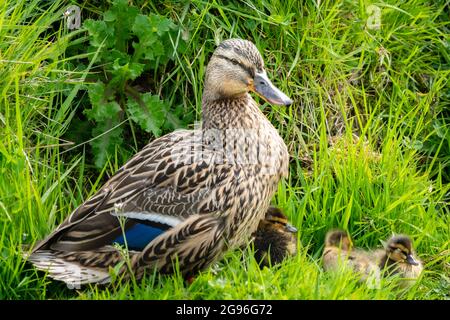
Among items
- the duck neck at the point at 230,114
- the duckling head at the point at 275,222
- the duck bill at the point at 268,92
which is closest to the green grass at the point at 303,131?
the duckling head at the point at 275,222

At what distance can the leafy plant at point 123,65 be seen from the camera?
589cm

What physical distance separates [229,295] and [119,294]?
1.70 ft

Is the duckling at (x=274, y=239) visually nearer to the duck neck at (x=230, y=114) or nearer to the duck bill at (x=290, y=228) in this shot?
the duck bill at (x=290, y=228)

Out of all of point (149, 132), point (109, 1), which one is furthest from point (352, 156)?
point (109, 1)

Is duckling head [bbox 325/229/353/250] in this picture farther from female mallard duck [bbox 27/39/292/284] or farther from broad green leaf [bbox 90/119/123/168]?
broad green leaf [bbox 90/119/123/168]

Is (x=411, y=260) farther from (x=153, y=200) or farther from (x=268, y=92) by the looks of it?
(x=153, y=200)

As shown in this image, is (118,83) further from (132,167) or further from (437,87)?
(437,87)

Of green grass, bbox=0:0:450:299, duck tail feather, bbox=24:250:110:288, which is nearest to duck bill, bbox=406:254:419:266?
green grass, bbox=0:0:450:299

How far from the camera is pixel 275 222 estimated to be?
541 centimetres

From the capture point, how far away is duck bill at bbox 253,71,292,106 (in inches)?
203

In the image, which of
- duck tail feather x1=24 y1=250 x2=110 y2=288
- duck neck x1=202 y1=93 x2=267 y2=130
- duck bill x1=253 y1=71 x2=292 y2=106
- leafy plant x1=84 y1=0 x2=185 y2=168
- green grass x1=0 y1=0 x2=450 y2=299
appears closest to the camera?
duck tail feather x1=24 y1=250 x2=110 y2=288

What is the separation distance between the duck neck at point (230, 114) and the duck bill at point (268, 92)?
0.18 meters

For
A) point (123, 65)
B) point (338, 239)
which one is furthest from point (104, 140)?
point (338, 239)

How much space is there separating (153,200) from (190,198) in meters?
0.18
